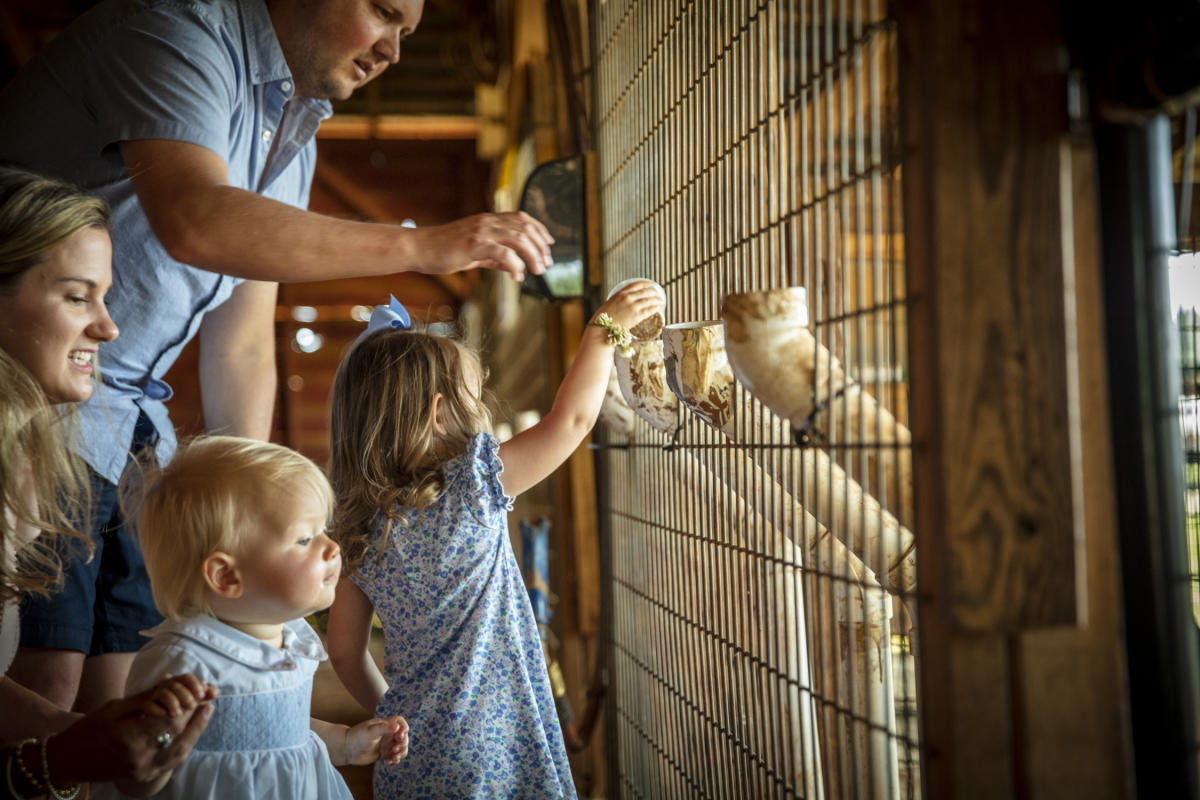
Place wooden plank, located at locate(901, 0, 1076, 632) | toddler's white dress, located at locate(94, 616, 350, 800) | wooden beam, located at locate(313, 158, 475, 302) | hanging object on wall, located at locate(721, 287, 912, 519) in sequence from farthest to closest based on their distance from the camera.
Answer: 1. wooden beam, located at locate(313, 158, 475, 302)
2. toddler's white dress, located at locate(94, 616, 350, 800)
3. hanging object on wall, located at locate(721, 287, 912, 519)
4. wooden plank, located at locate(901, 0, 1076, 632)

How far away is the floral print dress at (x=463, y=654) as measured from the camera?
153cm

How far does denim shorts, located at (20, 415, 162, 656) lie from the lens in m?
1.62

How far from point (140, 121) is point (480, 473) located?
713 millimetres

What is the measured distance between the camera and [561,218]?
2113 millimetres

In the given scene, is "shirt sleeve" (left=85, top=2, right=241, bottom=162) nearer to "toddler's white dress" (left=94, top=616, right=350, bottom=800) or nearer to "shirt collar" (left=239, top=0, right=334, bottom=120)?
"shirt collar" (left=239, top=0, right=334, bottom=120)

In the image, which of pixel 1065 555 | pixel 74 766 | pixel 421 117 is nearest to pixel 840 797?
pixel 1065 555

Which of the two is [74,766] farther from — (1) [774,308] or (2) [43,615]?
(1) [774,308]

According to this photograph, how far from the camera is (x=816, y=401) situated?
3.52 ft

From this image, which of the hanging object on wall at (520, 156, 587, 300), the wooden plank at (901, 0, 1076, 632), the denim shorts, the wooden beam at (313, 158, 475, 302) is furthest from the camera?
the wooden beam at (313, 158, 475, 302)

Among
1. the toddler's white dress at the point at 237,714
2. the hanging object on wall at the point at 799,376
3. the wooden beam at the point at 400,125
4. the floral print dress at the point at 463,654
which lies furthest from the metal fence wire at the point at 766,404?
the wooden beam at the point at 400,125

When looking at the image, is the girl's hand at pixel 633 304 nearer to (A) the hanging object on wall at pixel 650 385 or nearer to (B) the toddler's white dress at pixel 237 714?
(A) the hanging object on wall at pixel 650 385

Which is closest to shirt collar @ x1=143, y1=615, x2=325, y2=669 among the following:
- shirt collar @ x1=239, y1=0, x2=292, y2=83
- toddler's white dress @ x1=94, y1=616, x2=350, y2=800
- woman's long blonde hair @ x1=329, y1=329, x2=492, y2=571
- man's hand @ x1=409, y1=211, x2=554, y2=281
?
toddler's white dress @ x1=94, y1=616, x2=350, y2=800

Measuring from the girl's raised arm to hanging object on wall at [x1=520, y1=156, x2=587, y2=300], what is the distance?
20.4 inches

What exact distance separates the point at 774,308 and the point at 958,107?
0.27m
